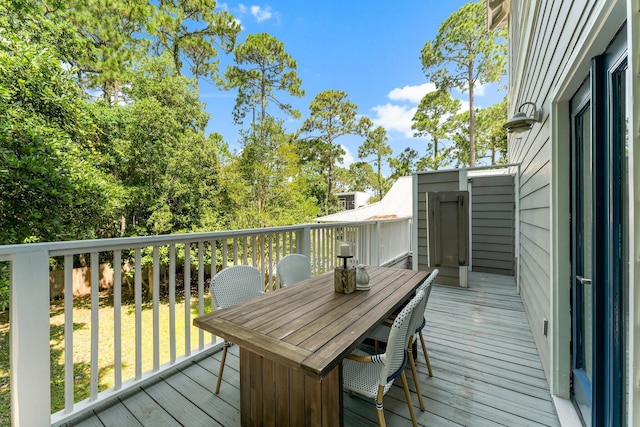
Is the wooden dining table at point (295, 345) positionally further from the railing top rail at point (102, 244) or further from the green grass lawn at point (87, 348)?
the green grass lawn at point (87, 348)

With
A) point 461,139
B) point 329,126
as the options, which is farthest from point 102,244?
point 329,126

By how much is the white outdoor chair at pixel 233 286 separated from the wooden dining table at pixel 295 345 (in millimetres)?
331

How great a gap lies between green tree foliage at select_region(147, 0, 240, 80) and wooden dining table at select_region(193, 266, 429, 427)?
12.6 m

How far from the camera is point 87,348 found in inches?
272

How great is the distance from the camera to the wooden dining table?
125cm

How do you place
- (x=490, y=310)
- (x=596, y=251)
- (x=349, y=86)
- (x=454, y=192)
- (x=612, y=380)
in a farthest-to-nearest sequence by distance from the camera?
(x=349, y=86)
(x=454, y=192)
(x=490, y=310)
(x=596, y=251)
(x=612, y=380)

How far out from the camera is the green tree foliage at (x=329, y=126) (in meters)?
17.6

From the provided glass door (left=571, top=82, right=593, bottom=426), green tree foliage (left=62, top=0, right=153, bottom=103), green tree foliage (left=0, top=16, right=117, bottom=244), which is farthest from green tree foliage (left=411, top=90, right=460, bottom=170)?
green tree foliage (left=0, top=16, right=117, bottom=244)

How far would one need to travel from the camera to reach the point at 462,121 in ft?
47.1

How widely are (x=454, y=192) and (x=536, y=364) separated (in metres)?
2.78

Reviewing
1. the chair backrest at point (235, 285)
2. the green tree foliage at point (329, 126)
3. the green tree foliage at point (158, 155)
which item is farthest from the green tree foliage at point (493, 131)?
the chair backrest at point (235, 285)

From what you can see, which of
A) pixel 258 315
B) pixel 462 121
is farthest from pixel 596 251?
pixel 462 121

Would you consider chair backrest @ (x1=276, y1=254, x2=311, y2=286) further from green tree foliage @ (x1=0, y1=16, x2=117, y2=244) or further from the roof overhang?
the roof overhang

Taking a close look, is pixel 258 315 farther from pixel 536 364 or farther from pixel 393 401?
pixel 536 364
